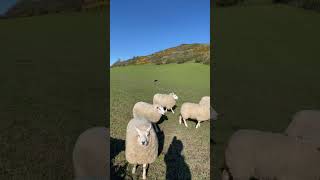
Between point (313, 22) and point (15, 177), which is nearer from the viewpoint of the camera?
point (15, 177)

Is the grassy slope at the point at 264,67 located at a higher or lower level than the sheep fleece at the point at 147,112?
higher

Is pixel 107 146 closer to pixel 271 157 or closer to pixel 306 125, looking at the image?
pixel 271 157

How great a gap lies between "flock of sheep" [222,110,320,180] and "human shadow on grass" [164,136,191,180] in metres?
1.11

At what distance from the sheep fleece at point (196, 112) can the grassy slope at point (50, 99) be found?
75.0 inches

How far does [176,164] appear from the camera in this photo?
200 inches

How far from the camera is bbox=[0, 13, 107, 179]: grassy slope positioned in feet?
15.8

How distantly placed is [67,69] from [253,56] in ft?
23.7

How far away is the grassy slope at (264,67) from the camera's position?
25.4 feet

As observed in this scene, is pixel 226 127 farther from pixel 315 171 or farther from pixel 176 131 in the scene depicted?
pixel 315 171

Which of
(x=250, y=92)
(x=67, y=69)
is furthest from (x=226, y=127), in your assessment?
(x=67, y=69)

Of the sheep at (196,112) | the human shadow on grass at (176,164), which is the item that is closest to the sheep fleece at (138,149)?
the human shadow on grass at (176,164)

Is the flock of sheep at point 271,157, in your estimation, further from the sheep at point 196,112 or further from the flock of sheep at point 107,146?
the sheep at point 196,112

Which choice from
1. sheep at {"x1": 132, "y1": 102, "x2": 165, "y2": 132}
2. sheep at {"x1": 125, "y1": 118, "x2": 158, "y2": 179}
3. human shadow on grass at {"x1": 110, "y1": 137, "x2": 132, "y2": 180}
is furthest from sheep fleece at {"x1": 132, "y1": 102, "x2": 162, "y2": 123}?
sheep at {"x1": 125, "y1": 118, "x2": 158, "y2": 179}

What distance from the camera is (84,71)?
8688 millimetres
